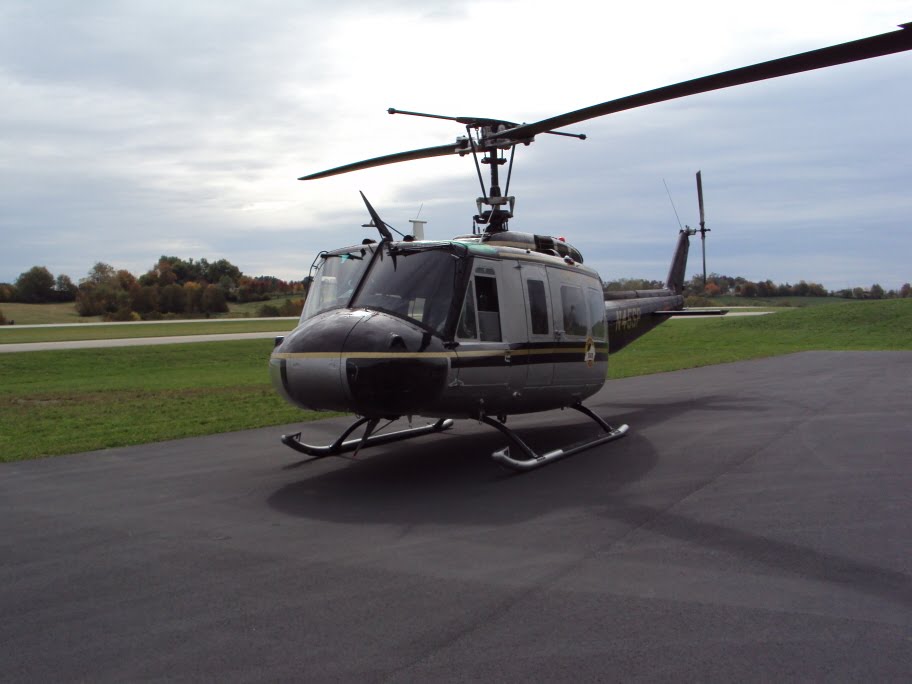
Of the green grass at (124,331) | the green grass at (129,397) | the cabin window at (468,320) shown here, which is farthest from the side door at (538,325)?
the green grass at (124,331)

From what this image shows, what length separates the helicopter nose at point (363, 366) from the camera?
797cm

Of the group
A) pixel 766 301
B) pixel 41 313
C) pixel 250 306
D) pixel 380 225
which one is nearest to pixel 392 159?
pixel 380 225

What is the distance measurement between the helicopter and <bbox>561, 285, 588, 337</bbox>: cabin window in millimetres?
29

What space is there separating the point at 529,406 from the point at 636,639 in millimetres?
5765

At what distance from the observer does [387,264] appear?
30.4 ft

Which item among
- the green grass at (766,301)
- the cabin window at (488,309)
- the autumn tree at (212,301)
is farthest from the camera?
the green grass at (766,301)

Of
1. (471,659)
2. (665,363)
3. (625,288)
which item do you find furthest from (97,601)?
(665,363)

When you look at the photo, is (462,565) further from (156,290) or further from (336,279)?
(156,290)

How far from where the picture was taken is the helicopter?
8.04 metres

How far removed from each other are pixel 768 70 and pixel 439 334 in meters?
4.16

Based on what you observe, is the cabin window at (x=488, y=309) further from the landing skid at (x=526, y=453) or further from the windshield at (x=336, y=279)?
the windshield at (x=336, y=279)

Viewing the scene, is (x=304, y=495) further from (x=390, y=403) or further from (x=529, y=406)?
(x=529, y=406)

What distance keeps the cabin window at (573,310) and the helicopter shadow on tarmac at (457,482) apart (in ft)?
5.52

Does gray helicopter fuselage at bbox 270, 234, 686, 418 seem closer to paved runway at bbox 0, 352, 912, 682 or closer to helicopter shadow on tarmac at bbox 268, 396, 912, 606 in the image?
helicopter shadow on tarmac at bbox 268, 396, 912, 606
